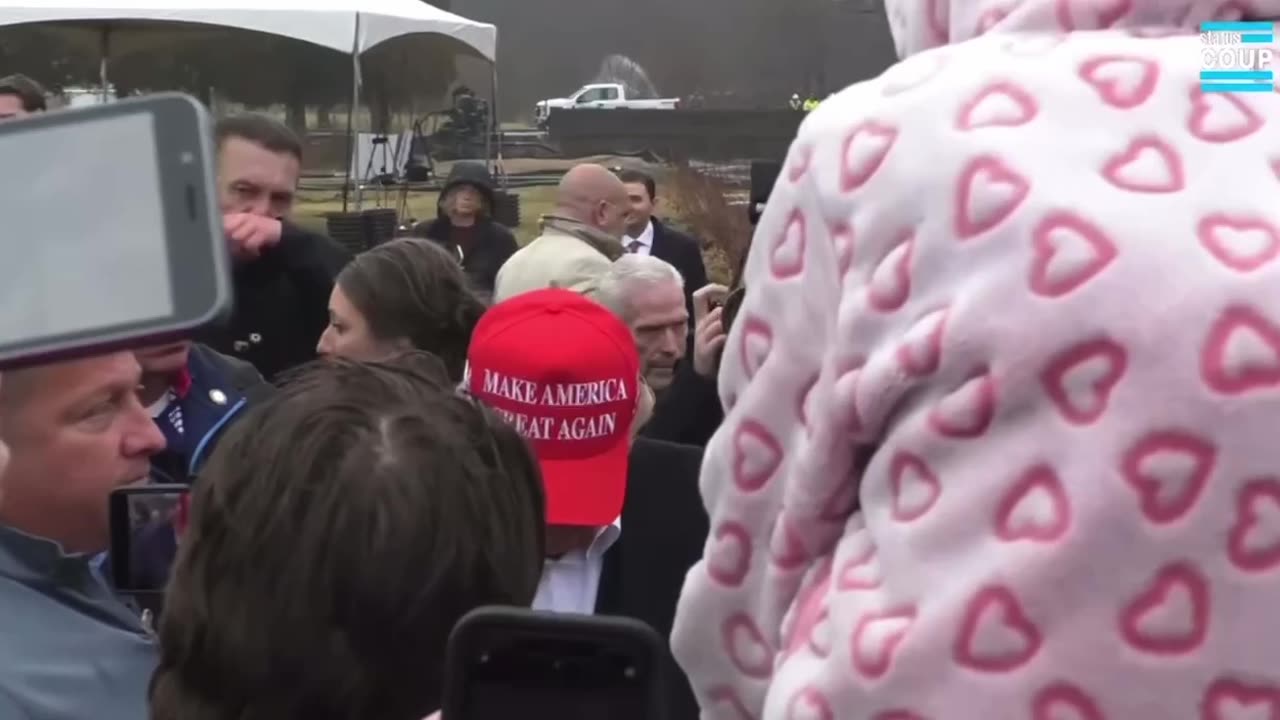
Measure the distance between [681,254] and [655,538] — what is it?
3837 mm

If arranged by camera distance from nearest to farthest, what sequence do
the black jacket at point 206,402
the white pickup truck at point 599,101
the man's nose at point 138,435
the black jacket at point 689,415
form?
the man's nose at point 138,435
the black jacket at point 206,402
the black jacket at point 689,415
the white pickup truck at point 599,101

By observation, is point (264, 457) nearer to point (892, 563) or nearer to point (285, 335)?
point (892, 563)

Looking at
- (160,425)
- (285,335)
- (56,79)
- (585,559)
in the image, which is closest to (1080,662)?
(585,559)

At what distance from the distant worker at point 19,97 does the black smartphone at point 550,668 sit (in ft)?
10.5

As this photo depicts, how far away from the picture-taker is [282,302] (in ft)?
11.2

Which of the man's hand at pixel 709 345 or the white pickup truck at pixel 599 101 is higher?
the man's hand at pixel 709 345

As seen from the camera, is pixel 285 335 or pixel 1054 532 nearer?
pixel 1054 532

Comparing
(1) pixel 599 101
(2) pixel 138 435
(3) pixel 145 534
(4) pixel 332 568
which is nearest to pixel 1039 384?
(4) pixel 332 568

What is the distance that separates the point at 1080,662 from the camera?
0.79m

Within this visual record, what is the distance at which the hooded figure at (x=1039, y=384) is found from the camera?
30.9 inches

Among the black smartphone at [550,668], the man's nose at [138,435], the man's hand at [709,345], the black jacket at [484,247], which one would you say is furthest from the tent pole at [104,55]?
the black smartphone at [550,668]

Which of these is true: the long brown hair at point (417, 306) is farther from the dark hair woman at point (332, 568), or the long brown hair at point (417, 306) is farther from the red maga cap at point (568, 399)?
the dark hair woman at point (332, 568)

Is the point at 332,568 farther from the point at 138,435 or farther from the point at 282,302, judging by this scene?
the point at 282,302

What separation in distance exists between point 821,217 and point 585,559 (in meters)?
1.20
